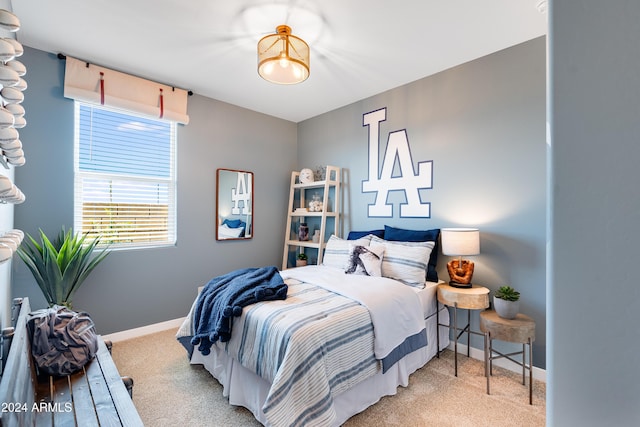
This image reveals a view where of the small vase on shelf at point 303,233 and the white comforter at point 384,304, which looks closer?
the white comforter at point 384,304

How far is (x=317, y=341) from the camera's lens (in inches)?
63.3

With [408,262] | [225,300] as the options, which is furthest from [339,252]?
[225,300]

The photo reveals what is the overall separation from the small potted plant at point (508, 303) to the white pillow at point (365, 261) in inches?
36.9

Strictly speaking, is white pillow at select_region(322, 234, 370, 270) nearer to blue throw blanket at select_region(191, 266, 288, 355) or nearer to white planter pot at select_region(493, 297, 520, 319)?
blue throw blanket at select_region(191, 266, 288, 355)

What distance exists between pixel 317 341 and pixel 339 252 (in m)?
1.53

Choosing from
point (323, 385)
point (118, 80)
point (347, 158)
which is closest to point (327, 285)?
point (323, 385)

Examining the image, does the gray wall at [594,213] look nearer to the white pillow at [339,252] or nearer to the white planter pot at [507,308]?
the white planter pot at [507,308]

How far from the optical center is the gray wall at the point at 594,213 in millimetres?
342

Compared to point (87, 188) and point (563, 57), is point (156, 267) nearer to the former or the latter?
point (87, 188)

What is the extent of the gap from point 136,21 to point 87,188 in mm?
1603

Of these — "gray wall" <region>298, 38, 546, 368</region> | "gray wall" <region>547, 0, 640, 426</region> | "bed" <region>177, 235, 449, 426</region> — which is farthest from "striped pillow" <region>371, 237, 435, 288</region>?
"gray wall" <region>547, 0, 640, 426</region>

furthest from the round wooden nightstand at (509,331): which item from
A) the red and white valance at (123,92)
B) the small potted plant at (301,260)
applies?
the red and white valance at (123,92)

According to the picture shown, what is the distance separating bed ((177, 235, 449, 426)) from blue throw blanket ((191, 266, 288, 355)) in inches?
0.9

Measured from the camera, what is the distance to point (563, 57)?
383mm
